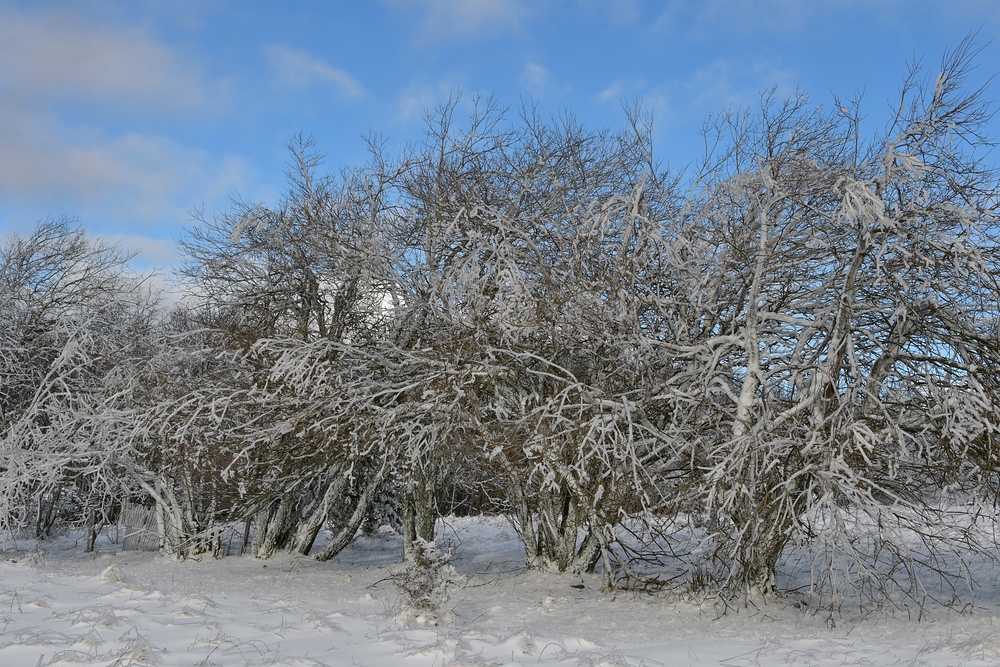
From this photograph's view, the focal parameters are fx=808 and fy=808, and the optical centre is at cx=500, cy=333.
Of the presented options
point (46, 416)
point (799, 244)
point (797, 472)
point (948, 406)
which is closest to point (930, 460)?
point (948, 406)

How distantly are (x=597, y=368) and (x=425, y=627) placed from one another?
4.35 meters

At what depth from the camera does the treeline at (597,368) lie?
7645 millimetres

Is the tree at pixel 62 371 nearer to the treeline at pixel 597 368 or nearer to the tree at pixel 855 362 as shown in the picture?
the treeline at pixel 597 368

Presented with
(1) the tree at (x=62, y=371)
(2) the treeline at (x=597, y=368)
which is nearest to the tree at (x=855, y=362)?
(2) the treeline at (x=597, y=368)

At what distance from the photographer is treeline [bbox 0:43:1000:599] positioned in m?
7.64

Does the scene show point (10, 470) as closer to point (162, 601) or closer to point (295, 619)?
point (162, 601)

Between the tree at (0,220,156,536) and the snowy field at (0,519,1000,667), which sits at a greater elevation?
the tree at (0,220,156,536)

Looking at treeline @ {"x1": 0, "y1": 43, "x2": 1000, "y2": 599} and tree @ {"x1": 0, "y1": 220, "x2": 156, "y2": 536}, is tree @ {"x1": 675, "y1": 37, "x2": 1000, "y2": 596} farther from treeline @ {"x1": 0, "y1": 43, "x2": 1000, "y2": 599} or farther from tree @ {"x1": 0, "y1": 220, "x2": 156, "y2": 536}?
tree @ {"x1": 0, "y1": 220, "x2": 156, "y2": 536}

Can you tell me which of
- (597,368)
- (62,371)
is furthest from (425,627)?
(62,371)

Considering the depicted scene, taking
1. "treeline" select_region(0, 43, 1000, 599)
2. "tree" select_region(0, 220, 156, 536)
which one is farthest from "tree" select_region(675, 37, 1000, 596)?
"tree" select_region(0, 220, 156, 536)

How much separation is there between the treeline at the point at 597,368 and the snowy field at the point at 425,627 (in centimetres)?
60

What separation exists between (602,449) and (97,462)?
31.6ft

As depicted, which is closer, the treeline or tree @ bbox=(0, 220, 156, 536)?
the treeline

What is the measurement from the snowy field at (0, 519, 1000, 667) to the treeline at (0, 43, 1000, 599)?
60 cm
